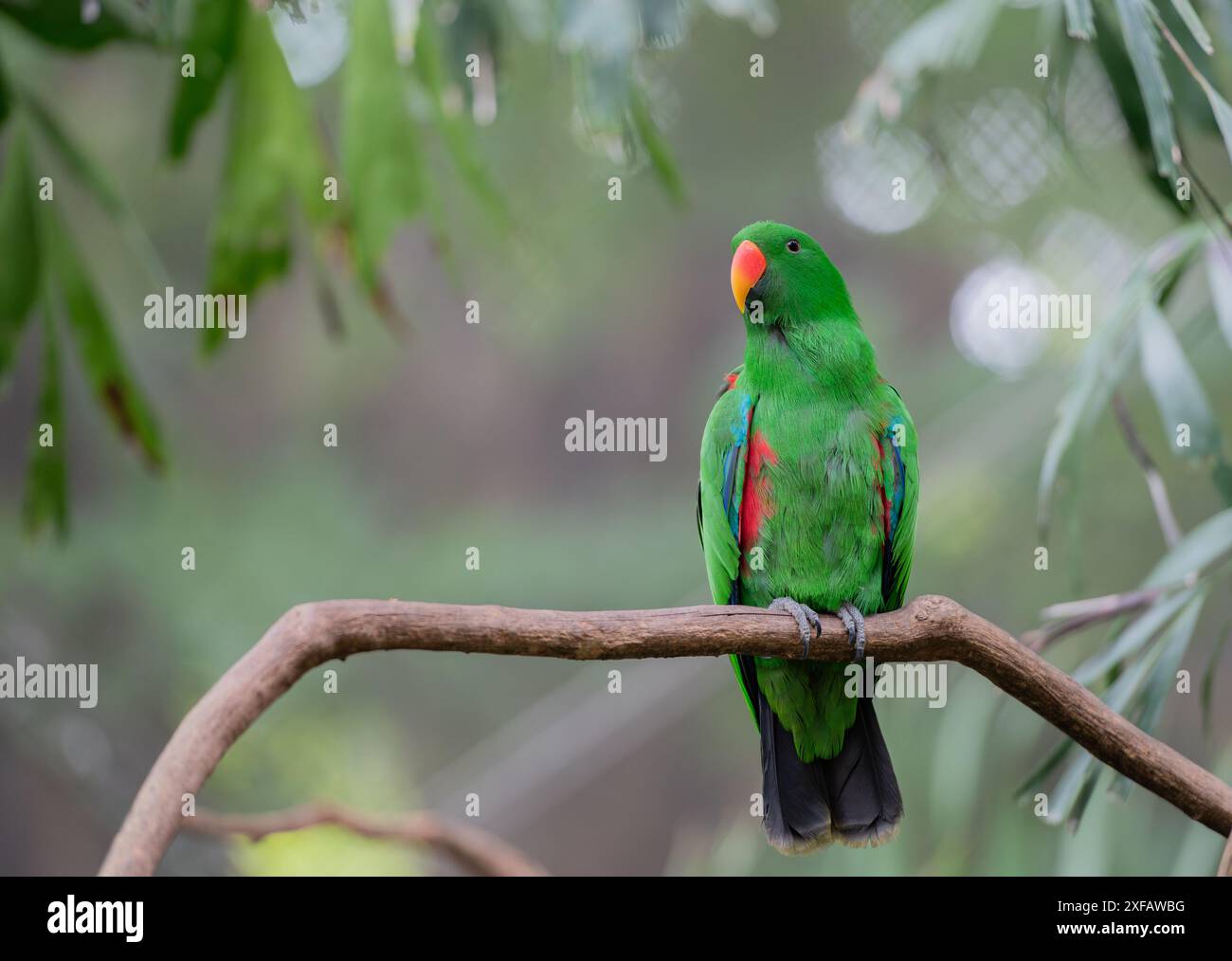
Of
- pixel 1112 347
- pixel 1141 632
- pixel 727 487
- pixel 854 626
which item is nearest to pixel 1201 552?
pixel 1141 632

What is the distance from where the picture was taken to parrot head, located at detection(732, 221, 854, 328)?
1.64 metres

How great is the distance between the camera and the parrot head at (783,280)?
1.64 meters

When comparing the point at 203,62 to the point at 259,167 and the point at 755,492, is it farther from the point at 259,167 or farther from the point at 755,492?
the point at 755,492

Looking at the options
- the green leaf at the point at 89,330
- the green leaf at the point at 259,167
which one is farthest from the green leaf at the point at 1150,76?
the green leaf at the point at 89,330

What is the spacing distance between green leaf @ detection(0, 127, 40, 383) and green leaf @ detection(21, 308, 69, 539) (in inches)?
2.4

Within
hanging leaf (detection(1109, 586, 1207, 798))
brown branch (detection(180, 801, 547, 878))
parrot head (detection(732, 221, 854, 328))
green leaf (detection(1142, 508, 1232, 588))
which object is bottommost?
brown branch (detection(180, 801, 547, 878))

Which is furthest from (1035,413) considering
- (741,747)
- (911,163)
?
(741,747)

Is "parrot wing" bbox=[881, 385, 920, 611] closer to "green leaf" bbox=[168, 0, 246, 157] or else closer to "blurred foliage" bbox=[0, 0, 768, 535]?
"blurred foliage" bbox=[0, 0, 768, 535]

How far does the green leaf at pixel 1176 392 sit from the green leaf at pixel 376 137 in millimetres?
1361

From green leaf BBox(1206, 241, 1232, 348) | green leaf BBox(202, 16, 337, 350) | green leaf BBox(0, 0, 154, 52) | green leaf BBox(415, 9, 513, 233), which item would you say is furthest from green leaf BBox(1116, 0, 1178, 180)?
green leaf BBox(0, 0, 154, 52)

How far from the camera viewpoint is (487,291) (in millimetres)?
3512

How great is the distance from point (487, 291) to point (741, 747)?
169 cm

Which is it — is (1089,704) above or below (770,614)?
below
